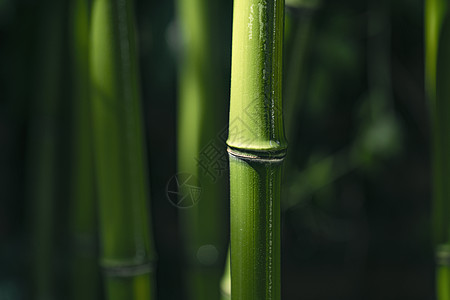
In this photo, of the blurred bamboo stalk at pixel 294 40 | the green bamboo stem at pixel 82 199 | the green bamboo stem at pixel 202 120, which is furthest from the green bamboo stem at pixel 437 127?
the green bamboo stem at pixel 82 199

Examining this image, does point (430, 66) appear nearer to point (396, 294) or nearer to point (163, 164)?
point (163, 164)

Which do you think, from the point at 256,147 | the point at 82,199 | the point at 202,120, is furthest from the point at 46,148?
the point at 256,147

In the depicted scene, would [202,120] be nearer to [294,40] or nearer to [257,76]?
[294,40]

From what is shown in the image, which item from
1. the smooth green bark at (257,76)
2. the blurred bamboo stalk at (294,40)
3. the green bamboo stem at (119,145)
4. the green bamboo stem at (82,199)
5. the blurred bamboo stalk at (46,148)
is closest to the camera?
the smooth green bark at (257,76)

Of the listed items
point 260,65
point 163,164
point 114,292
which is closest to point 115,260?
point 114,292

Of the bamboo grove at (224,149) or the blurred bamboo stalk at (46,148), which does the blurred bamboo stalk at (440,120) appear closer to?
the bamboo grove at (224,149)
